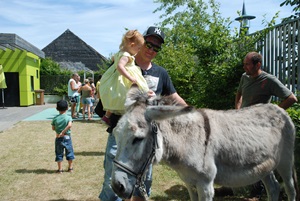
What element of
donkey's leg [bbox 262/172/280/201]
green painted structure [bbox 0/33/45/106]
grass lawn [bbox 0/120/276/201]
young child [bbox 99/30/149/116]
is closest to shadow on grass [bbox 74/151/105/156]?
grass lawn [bbox 0/120/276/201]

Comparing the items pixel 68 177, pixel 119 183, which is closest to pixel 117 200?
pixel 119 183

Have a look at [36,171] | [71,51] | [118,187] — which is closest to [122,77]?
[118,187]

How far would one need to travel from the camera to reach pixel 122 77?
3.07 m

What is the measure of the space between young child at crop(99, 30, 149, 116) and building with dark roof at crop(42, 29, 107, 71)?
36.6 metres

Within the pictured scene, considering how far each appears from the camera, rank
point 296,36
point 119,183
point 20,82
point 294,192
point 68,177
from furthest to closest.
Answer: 1. point 20,82
2. point 68,177
3. point 296,36
4. point 294,192
5. point 119,183

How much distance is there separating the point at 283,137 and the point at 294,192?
77cm

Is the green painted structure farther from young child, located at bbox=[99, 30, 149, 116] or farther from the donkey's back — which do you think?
the donkey's back

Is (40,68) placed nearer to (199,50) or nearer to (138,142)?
(199,50)

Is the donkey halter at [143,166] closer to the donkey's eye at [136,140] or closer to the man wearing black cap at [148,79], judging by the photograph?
the donkey's eye at [136,140]

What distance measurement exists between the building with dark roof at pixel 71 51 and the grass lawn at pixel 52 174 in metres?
29.9

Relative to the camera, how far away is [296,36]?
5289 millimetres

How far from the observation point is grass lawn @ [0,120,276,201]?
5.14m

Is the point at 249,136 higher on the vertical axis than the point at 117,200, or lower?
higher

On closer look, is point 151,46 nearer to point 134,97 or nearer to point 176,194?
point 134,97
